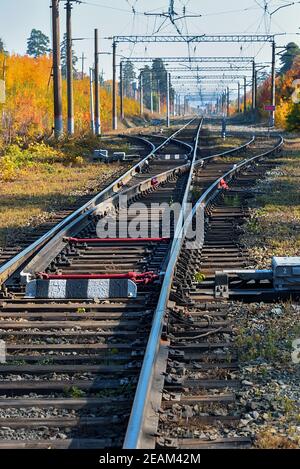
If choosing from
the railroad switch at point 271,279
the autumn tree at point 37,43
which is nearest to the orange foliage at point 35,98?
the railroad switch at point 271,279

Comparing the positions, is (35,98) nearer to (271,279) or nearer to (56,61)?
(56,61)

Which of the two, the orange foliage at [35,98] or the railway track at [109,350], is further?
the orange foliage at [35,98]

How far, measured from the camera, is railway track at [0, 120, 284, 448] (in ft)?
13.4

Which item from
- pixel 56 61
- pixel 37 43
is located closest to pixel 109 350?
pixel 56 61

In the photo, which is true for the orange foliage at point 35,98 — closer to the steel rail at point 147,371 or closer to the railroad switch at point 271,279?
the railroad switch at point 271,279

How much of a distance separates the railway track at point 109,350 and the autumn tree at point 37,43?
457ft

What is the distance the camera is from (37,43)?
144m

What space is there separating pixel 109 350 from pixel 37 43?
14424 cm

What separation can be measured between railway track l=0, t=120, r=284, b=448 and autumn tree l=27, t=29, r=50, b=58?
139m

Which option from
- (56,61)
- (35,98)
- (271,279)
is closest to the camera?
(271,279)

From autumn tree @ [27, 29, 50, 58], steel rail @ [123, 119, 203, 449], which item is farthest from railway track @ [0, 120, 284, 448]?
autumn tree @ [27, 29, 50, 58]

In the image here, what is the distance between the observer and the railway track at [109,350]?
13.4ft
